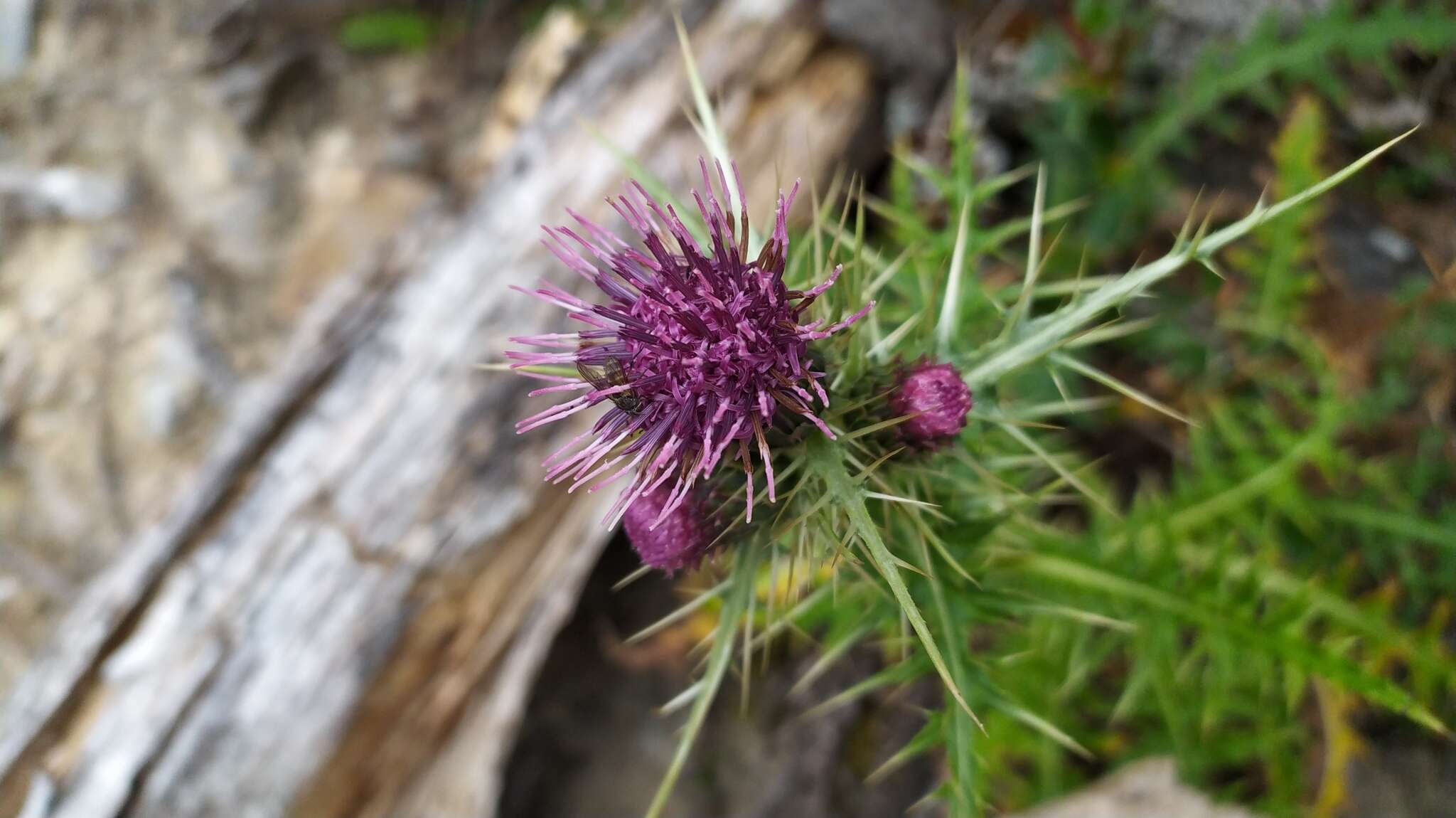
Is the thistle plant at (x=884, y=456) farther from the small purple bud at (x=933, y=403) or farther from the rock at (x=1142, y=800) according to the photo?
the rock at (x=1142, y=800)

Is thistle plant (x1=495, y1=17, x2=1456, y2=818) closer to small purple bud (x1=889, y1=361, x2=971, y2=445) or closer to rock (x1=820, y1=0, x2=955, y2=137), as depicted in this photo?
small purple bud (x1=889, y1=361, x2=971, y2=445)

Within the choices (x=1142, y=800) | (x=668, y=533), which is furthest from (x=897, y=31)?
(x=1142, y=800)

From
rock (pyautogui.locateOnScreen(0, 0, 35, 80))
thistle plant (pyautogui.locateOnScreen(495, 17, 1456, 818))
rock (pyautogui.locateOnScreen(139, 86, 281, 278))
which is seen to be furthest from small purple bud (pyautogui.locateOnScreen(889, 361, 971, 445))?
rock (pyautogui.locateOnScreen(0, 0, 35, 80))

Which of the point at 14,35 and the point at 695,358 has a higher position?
the point at 14,35

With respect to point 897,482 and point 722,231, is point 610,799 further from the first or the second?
point 722,231

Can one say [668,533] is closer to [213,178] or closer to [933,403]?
[933,403]

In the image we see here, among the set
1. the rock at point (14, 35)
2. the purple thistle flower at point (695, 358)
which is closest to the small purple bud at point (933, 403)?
the purple thistle flower at point (695, 358)

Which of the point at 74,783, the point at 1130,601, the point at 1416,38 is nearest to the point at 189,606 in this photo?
the point at 74,783
